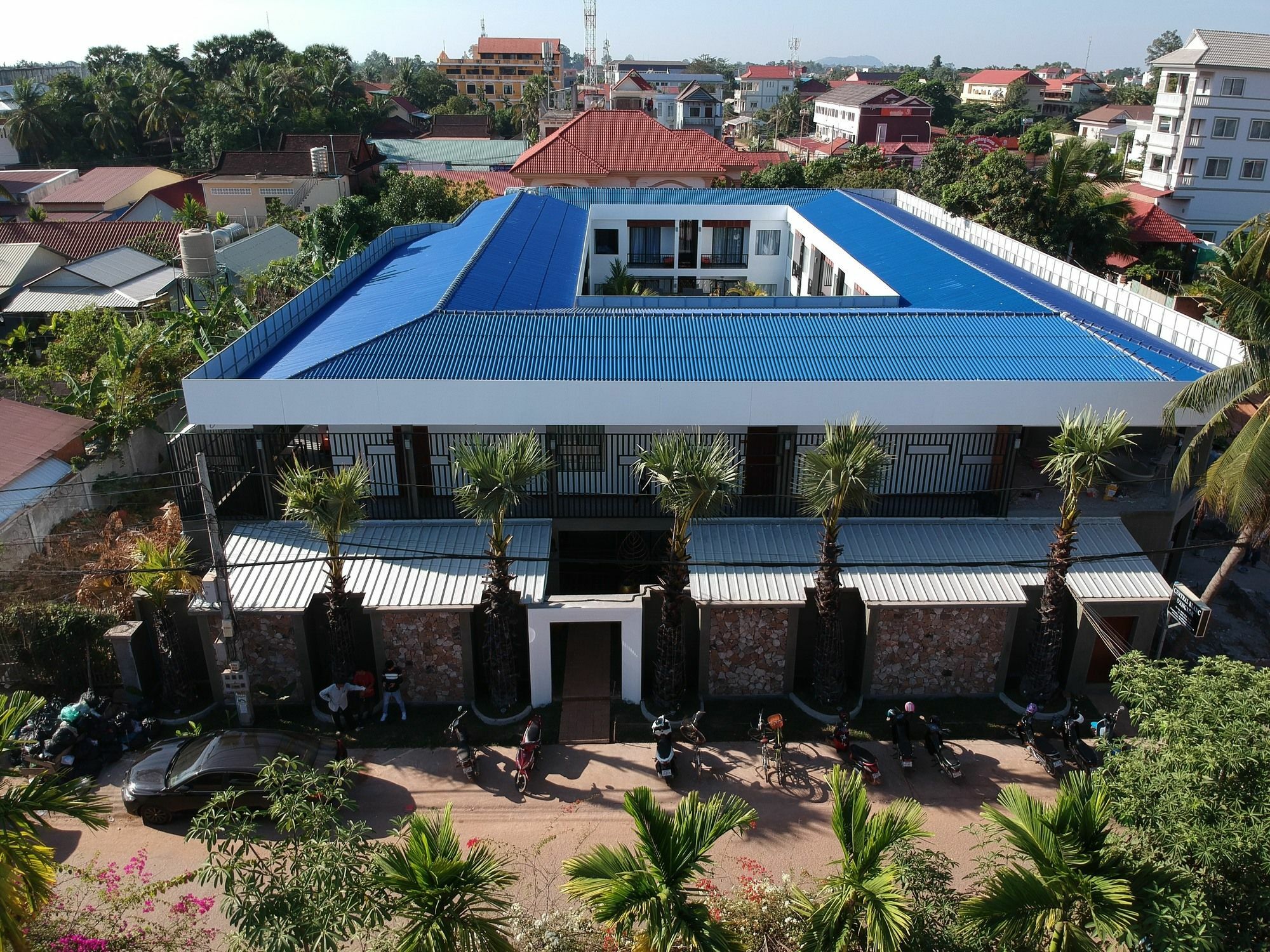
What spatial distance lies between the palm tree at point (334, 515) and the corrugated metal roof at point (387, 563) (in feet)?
1.84

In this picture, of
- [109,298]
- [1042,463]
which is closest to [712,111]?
[109,298]

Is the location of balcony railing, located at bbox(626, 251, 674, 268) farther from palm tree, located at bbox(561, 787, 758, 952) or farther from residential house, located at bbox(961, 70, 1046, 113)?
residential house, located at bbox(961, 70, 1046, 113)

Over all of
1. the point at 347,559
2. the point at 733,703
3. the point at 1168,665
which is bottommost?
the point at 733,703

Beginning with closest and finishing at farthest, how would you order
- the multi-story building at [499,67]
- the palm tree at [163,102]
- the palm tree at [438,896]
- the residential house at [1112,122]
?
the palm tree at [438,896]
the palm tree at [163,102]
the residential house at [1112,122]
the multi-story building at [499,67]

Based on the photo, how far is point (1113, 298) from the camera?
26.5m

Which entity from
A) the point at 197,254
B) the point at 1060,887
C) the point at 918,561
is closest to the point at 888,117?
the point at 197,254

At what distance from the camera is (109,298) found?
38.9 meters

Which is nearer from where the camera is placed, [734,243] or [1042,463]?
[1042,463]

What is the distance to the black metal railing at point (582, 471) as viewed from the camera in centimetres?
2075

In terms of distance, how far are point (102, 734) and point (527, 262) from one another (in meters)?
18.8

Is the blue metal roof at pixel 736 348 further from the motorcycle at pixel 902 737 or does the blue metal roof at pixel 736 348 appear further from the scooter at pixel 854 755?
the scooter at pixel 854 755

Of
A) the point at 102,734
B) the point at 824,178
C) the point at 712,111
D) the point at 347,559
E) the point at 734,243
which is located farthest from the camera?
the point at 712,111

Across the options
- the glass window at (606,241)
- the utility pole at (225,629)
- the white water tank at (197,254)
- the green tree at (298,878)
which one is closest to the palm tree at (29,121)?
the white water tank at (197,254)

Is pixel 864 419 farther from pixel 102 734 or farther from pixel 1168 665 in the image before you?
pixel 102 734
